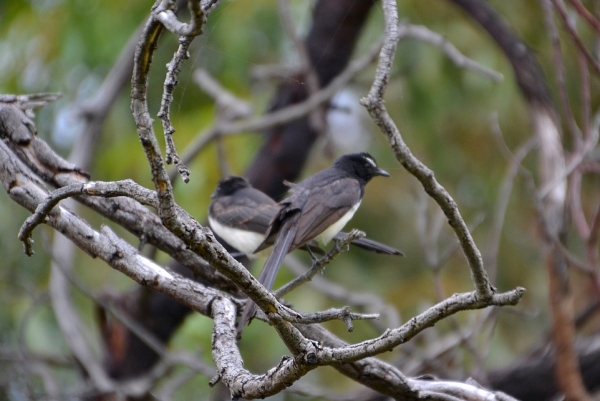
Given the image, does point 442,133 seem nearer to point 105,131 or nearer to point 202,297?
point 105,131

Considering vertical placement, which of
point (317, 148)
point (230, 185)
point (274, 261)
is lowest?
point (274, 261)

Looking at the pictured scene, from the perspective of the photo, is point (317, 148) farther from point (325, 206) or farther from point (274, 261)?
point (274, 261)

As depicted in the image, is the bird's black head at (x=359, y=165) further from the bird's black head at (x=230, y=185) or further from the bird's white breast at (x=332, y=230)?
the bird's black head at (x=230, y=185)

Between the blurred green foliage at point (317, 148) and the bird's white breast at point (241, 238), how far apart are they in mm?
1862

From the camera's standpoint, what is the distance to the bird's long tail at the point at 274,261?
96.8 inches

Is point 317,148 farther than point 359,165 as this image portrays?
Yes

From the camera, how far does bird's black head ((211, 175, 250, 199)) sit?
5.36m

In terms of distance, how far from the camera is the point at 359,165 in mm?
4496

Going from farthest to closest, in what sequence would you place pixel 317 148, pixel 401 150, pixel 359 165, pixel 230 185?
pixel 317 148 < pixel 230 185 < pixel 359 165 < pixel 401 150

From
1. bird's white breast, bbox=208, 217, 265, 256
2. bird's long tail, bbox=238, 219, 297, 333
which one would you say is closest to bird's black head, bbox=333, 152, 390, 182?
bird's long tail, bbox=238, 219, 297, 333

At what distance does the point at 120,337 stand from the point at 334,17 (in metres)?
3.54

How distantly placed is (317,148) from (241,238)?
2.72m

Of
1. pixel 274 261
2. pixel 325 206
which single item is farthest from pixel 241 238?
pixel 274 261

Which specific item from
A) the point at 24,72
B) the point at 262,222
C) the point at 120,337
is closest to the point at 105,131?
the point at 24,72
